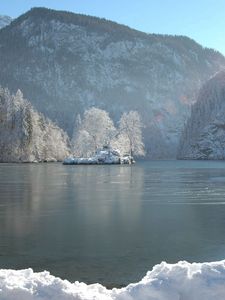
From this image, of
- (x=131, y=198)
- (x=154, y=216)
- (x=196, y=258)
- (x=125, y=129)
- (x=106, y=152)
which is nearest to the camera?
(x=196, y=258)

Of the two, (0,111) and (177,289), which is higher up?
(0,111)

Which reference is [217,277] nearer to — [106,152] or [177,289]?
[177,289]

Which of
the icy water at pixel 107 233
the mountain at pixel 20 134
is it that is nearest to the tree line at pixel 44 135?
the mountain at pixel 20 134

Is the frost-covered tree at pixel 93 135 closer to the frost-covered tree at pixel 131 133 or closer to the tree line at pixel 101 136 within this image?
the tree line at pixel 101 136

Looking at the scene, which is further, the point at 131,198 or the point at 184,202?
the point at 131,198

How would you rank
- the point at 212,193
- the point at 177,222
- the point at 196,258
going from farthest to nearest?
the point at 212,193 → the point at 177,222 → the point at 196,258

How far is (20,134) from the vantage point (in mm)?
164875

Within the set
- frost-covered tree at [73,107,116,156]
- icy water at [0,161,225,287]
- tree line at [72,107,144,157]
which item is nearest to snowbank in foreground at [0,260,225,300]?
icy water at [0,161,225,287]

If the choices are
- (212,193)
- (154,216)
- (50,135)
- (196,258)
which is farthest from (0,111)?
(196,258)

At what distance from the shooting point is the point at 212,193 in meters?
47.8

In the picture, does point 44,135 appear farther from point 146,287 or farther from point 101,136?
point 146,287

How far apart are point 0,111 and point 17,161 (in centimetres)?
1952

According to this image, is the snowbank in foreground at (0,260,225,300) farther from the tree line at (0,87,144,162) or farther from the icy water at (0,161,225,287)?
the tree line at (0,87,144,162)

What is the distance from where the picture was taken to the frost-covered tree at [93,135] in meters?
173
